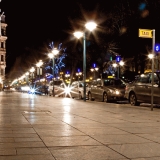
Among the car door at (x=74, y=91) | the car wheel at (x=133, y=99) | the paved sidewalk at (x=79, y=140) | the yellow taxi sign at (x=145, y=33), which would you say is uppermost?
the yellow taxi sign at (x=145, y=33)

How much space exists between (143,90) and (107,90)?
525 cm

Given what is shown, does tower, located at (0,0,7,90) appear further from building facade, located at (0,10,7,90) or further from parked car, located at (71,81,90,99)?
parked car, located at (71,81,90,99)

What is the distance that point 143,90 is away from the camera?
18141 millimetres

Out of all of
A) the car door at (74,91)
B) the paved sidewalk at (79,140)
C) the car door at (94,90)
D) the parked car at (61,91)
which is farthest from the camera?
the parked car at (61,91)

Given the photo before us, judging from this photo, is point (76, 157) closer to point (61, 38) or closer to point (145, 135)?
point (145, 135)

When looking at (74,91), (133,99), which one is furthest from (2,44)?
(133,99)

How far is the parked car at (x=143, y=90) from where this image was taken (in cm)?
1713

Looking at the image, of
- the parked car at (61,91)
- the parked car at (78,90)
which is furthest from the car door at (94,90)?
the parked car at (61,91)

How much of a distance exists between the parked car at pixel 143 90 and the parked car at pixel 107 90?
10.0 ft

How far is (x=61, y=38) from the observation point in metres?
58.4

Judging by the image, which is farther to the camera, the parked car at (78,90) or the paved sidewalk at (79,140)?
the parked car at (78,90)

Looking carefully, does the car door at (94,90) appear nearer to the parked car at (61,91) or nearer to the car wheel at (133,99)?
the car wheel at (133,99)

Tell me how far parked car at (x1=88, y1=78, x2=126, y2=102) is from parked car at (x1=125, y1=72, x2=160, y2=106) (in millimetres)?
3055

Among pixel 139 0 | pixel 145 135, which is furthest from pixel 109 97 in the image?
pixel 145 135
